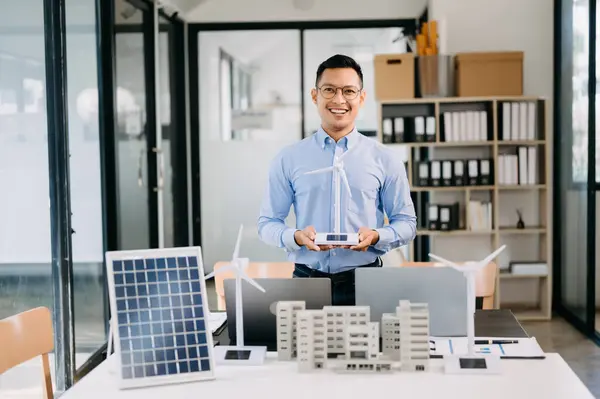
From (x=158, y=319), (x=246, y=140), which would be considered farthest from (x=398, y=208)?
(x=246, y=140)

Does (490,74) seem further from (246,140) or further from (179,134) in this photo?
(179,134)

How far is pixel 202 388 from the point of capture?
6.73 feet

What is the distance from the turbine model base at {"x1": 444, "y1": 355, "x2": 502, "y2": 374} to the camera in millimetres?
2121

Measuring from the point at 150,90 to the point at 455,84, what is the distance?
2.42m

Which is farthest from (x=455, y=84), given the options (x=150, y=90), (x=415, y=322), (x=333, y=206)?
(x=415, y=322)

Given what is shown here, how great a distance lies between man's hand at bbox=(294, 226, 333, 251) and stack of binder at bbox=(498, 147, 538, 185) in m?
3.57

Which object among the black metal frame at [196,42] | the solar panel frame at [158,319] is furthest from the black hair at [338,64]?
the black metal frame at [196,42]

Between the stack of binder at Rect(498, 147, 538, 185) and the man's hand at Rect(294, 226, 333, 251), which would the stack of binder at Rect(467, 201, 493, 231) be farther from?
the man's hand at Rect(294, 226, 333, 251)

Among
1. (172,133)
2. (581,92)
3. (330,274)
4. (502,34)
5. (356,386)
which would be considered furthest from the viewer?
(172,133)

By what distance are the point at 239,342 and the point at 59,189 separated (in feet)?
7.15

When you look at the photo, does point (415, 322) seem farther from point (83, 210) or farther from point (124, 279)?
point (83, 210)

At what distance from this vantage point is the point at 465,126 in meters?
5.93

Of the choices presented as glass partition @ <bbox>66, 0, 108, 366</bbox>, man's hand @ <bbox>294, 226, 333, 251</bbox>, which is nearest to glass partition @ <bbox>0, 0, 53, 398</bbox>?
glass partition @ <bbox>66, 0, 108, 366</bbox>

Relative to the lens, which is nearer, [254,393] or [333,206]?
[254,393]
